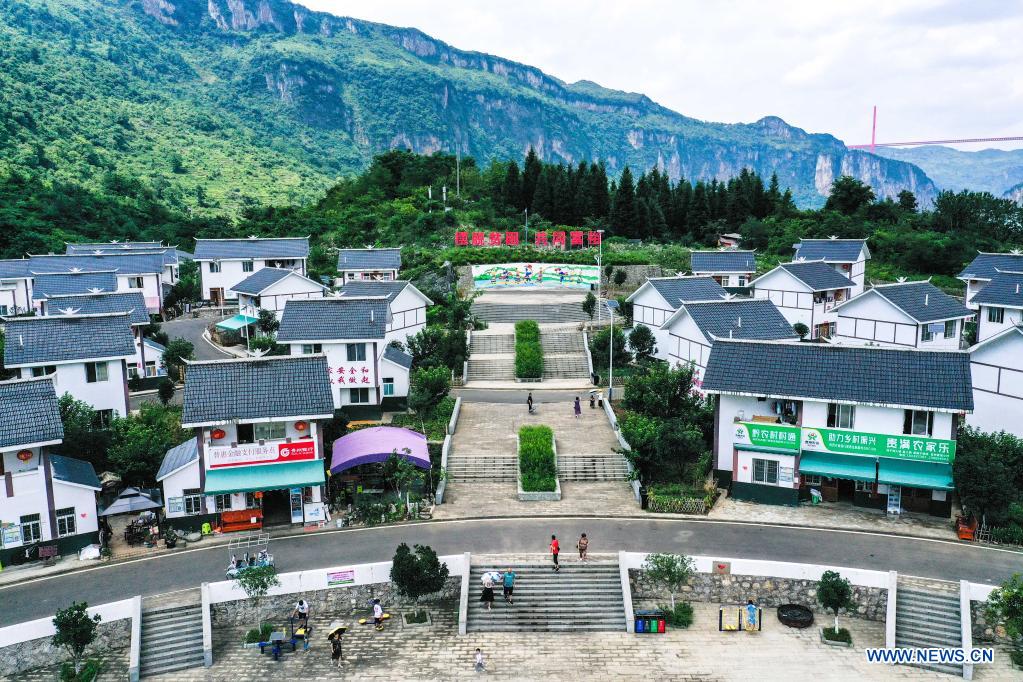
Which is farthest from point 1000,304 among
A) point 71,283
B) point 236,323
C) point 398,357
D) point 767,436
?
point 71,283

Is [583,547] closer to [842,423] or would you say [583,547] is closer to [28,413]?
[842,423]

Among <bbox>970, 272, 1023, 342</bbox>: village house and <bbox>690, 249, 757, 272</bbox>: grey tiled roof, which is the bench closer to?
<bbox>970, 272, 1023, 342</bbox>: village house

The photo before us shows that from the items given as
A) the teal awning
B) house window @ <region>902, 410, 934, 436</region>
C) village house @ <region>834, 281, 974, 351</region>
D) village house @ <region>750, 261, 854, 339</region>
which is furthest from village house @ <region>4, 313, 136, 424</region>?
village house @ <region>750, 261, 854, 339</region>

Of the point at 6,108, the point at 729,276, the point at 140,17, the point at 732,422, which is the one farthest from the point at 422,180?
the point at 140,17

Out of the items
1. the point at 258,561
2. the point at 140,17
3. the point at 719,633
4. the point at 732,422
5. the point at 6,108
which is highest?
the point at 140,17

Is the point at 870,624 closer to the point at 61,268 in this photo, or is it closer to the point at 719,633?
the point at 719,633
